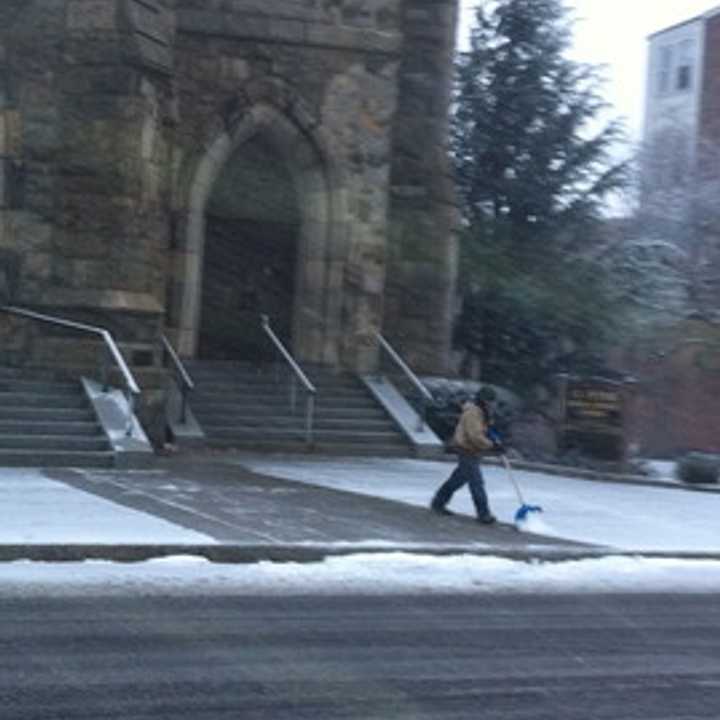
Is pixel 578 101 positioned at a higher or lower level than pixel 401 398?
higher

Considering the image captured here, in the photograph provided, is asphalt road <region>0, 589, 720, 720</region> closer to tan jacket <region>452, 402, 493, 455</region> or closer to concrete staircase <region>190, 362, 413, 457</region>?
tan jacket <region>452, 402, 493, 455</region>

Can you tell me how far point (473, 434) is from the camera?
14109 mm

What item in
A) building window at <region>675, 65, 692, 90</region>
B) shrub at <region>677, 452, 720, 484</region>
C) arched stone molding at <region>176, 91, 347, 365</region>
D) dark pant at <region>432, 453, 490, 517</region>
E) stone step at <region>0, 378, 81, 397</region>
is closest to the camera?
dark pant at <region>432, 453, 490, 517</region>

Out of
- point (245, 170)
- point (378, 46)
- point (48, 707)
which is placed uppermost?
point (378, 46)

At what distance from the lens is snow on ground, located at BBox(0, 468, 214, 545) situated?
1093 centimetres

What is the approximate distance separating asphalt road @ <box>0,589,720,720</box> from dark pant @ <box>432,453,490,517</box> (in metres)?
3.92

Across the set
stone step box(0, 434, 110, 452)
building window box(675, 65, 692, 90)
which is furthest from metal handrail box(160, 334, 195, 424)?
building window box(675, 65, 692, 90)

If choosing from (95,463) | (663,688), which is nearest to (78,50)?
(95,463)

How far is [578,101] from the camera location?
28953 millimetres

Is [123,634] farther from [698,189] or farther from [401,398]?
[698,189]

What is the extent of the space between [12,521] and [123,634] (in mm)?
3780

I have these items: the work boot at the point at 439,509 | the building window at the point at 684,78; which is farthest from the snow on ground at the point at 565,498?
the building window at the point at 684,78

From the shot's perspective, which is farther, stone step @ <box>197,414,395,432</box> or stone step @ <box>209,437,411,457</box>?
stone step @ <box>197,414,395,432</box>

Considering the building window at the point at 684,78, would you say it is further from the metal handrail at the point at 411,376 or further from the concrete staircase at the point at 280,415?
the concrete staircase at the point at 280,415
